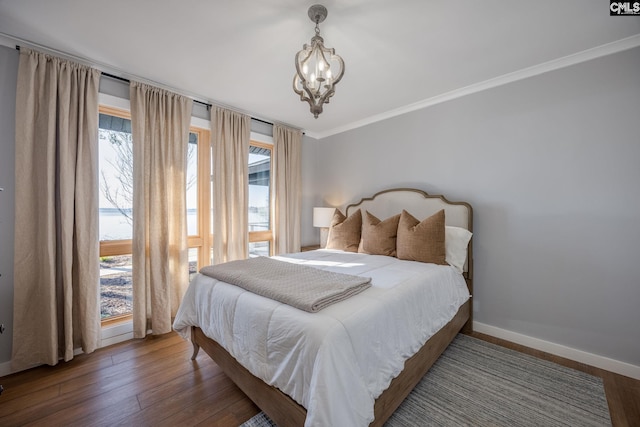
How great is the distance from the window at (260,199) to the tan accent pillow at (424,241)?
2.02 metres

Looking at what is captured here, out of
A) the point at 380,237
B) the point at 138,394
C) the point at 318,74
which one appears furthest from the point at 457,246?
the point at 138,394

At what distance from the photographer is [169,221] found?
2.73 m

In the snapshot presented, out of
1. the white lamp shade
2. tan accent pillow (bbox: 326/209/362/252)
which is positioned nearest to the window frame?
the white lamp shade

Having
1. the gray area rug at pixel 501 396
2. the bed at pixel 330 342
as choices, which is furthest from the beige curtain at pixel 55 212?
the gray area rug at pixel 501 396

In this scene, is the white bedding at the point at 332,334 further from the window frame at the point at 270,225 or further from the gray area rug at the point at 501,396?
the window frame at the point at 270,225

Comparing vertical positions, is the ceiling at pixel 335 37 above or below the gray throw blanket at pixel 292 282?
above

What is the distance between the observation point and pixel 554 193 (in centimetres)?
226

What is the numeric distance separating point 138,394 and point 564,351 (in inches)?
134

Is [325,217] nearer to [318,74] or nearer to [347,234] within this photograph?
[347,234]

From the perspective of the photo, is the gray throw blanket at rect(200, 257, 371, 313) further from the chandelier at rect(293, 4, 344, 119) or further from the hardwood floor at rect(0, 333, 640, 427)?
the chandelier at rect(293, 4, 344, 119)

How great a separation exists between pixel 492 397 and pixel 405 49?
8.70ft

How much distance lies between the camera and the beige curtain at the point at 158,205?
2.50m

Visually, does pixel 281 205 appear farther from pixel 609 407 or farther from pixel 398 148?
pixel 609 407

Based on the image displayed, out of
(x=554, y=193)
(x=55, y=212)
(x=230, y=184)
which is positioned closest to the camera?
(x=55, y=212)
